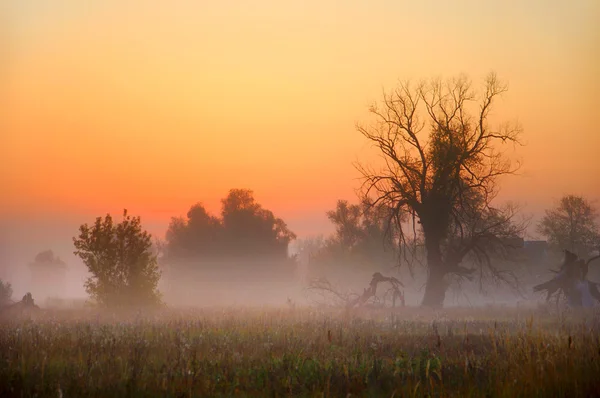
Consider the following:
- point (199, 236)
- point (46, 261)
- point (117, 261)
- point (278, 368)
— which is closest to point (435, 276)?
point (117, 261)

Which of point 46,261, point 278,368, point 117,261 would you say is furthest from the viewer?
point 46,261

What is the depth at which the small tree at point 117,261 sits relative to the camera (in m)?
26.1

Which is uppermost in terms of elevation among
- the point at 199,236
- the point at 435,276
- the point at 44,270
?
the point at 199,236

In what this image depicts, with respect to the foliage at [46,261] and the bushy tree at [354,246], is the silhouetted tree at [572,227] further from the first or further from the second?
the foliage at [46,261]

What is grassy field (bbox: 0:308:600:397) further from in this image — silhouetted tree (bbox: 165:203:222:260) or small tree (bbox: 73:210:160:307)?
silhouetted tree (bbox: 165:203:222:260)

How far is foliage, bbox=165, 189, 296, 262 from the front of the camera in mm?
64062

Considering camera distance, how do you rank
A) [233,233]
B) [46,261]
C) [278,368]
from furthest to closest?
1. [46,261]
2. [233,233]
3. [278,368]

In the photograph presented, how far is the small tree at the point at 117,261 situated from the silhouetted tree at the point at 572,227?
5809 cm

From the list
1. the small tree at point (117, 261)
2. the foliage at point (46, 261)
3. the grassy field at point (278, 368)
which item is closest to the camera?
the grassy field at point (278, 368)

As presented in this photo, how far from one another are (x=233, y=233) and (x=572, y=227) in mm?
44638

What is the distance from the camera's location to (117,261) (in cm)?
2689

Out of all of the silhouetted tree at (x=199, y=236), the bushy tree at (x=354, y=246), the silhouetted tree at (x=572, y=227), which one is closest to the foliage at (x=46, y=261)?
the bushy tree at (x=354, y=246)

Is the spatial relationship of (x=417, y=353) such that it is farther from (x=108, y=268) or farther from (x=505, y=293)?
(x=505, y=293)

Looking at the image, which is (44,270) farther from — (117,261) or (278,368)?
(278,368)
